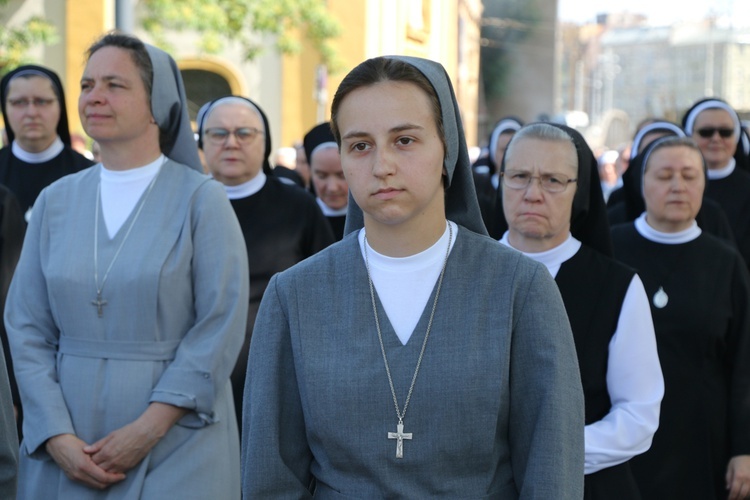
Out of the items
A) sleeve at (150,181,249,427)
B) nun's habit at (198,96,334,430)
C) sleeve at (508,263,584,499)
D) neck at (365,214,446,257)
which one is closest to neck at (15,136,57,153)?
nun's habit at (198,96,334,430)

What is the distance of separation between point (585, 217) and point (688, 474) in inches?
52.6

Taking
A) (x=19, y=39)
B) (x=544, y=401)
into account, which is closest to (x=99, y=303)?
(x=544, y=401)

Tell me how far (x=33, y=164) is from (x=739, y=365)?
416 cm

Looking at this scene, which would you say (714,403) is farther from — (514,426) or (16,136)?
(16,136)

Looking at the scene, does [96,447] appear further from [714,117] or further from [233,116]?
[714,117]

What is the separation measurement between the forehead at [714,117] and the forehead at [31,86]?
434 cm

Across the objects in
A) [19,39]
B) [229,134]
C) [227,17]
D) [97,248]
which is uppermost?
[227,17]

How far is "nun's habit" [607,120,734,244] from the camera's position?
6.18 metres

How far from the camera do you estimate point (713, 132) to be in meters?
8.31

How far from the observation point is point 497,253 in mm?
2764

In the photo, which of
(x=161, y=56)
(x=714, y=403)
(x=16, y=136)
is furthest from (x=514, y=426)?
(x=16, y=136)

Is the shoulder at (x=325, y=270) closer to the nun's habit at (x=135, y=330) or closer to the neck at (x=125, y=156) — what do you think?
the nun's habit at (x=135, y=330)

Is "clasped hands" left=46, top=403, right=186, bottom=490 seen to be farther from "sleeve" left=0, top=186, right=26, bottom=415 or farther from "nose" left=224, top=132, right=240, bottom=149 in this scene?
"nose" left=224, top=132, right=240, bottom=149

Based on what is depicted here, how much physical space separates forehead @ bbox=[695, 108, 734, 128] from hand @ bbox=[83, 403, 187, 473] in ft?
17.6
